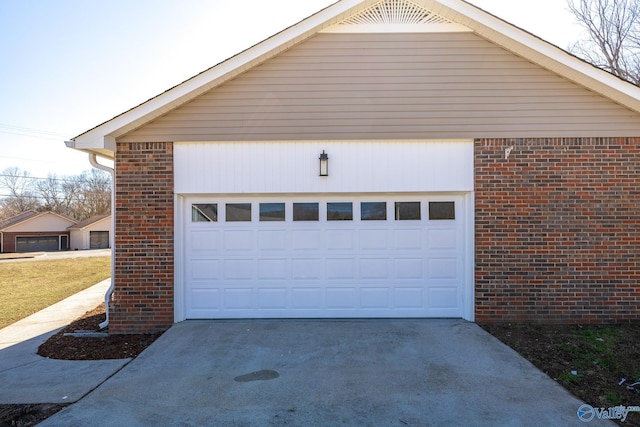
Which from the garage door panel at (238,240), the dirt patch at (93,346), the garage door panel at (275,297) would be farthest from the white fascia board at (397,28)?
the dirt patch at (93,346)

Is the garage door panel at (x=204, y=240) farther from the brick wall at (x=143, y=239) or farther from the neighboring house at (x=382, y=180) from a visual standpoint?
the brick wall at (x=143, y=239)

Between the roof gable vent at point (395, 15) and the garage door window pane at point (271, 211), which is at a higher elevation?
the roof gable vent at point (395, 15)

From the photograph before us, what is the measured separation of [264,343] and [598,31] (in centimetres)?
1927

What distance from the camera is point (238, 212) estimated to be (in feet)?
22.9

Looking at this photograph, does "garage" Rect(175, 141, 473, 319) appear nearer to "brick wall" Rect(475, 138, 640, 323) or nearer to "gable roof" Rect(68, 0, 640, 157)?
"brick wall" Rect(475, 138, 640, 323)

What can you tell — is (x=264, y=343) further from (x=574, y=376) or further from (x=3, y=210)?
(x=3, y=210)

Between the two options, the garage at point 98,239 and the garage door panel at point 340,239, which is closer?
the garage door panel at point 340,239

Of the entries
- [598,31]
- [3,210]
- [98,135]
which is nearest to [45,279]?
[98,135]

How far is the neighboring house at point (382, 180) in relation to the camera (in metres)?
6.59

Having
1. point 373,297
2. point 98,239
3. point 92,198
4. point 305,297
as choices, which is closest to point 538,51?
point 373,297

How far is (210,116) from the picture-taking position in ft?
22.1

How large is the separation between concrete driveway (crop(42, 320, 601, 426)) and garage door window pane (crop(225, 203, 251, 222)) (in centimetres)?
199

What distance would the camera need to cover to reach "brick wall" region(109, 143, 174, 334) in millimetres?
6594

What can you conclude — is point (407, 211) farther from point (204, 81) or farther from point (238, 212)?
point (204, 81)
